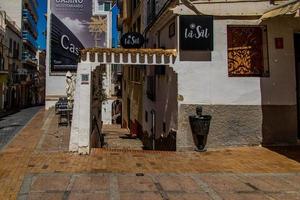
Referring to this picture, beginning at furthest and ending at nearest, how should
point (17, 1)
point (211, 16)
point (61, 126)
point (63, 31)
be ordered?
point (17, 1) → point (63, 31) → point (61, 126) → point (211, 16)

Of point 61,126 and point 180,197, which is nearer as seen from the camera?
point 180,197

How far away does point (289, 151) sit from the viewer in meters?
10.9

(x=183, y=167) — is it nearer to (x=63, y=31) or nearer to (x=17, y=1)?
(x=63, y=31)

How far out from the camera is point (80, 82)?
10758 mm

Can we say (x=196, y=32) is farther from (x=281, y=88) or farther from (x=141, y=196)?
(x=141, y=196)

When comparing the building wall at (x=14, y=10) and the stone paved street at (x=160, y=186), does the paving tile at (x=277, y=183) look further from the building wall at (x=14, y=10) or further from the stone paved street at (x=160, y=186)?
the building wall at (x=14, y=10)

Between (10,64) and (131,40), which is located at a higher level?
(10,64)

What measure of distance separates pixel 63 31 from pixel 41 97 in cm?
4693

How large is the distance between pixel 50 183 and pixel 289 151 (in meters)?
7.22

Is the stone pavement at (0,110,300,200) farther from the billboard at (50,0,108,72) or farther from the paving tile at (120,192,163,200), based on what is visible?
the billboard at (50,0,108,72)

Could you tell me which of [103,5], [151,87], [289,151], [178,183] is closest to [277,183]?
[178,183]

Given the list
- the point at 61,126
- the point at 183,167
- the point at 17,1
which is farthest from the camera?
the point at 17,1

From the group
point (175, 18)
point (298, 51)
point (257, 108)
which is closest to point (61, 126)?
point (175, 18)

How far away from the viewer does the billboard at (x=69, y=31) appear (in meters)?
37.2
